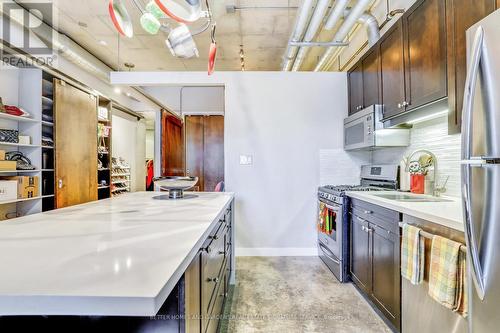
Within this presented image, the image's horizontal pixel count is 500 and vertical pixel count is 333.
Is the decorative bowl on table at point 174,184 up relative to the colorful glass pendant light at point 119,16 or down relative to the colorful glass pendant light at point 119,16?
down

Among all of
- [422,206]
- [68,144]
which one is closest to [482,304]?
[422,206]

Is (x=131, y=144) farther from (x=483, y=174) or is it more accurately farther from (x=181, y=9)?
(x=483, y=174)

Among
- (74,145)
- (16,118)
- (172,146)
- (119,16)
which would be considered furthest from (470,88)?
(172,146)

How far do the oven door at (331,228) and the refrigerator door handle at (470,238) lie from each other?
1.58 m

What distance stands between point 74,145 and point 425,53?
4.12 metres

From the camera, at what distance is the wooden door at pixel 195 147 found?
219 inches

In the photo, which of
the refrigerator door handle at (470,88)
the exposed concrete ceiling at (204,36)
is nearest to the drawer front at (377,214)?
the refrigerator door handle at (470,88)

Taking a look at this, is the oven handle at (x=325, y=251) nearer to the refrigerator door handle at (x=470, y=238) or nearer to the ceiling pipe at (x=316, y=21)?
the refrigerator door handle at (x=470, y=238)

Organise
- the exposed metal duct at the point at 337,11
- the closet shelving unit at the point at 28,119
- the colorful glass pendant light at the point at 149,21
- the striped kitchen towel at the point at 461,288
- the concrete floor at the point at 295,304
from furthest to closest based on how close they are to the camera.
Answer: the closet shelving unit at the point at 28,119
the exposed metal duct at the point at 337,11
the concrete floor at the point at 295,304
the colorful glass pendant light at the point at 149,21
the striped kitchen towel at the point at 461,288

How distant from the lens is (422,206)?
1613 mm

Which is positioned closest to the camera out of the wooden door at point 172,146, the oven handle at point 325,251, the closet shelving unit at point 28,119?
the oven handle at point 325,251

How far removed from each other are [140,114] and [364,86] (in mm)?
4968

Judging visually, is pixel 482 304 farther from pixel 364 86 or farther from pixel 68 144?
pixel 68 144

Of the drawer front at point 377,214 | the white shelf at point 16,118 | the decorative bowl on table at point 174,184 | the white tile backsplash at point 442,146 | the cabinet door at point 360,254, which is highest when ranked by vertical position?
the white shelf at point 16,118
